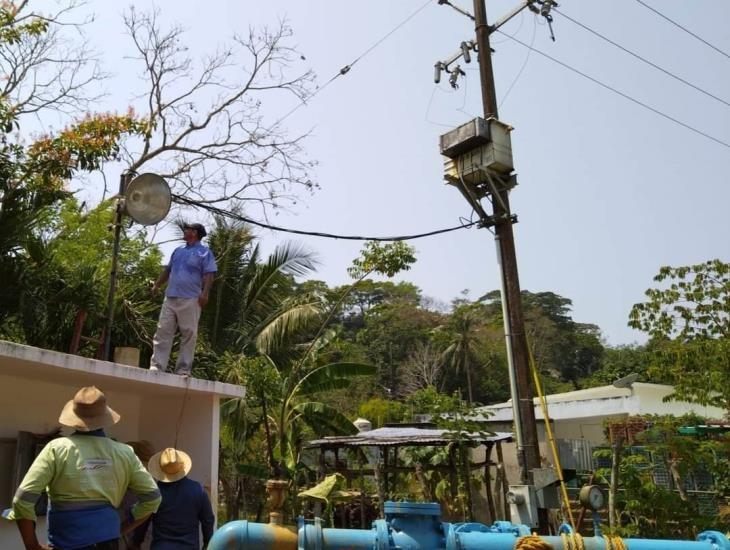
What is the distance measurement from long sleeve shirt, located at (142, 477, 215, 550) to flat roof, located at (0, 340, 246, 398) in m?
1.61

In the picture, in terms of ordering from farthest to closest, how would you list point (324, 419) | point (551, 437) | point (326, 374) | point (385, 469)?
point (324, 419) < point (326, 374) < point (385, 469) < point (551, 437)

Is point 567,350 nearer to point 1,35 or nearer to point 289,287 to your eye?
point 289,287

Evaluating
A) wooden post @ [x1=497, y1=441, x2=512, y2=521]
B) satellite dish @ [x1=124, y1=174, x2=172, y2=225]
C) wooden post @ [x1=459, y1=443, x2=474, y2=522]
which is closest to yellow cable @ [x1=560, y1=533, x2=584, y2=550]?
satellite dish @ [x1=124, y1=174, x2=172, y2=225]

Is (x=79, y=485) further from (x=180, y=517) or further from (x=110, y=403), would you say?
(x=110, y=403)

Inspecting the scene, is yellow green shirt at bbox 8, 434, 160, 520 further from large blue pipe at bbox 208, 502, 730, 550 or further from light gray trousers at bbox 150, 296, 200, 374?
light gray trousers at bbox 150, 296, 200, 374

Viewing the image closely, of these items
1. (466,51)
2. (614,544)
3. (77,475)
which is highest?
(466,51)

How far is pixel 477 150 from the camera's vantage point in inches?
344

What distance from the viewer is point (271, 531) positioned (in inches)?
148

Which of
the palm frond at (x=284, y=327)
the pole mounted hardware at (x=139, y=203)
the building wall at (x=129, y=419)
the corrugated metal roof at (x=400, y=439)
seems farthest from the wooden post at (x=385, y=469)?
the pole mounted hardware at (x=139, y=203)

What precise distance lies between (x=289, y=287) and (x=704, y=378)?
1007cm

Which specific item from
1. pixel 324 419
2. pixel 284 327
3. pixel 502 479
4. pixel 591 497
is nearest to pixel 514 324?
pixel 591 497

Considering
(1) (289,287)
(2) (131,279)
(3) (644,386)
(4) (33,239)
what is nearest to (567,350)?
(3) (644,386)

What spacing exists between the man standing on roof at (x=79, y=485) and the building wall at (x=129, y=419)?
3059 millimetres

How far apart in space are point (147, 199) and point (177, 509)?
13.5 feet
